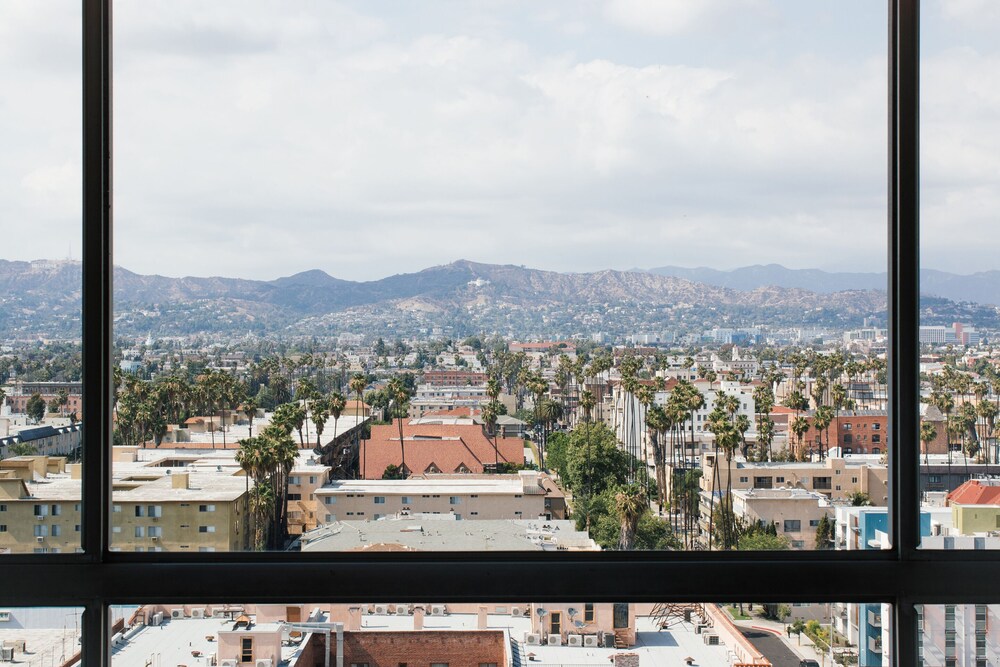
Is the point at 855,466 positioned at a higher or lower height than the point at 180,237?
lower

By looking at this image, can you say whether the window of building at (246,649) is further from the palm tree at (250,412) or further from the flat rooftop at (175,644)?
the palm tree at (250,412)

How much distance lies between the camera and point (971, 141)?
1819 mm

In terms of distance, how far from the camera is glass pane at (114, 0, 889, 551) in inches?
72.5

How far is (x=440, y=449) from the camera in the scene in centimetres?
189

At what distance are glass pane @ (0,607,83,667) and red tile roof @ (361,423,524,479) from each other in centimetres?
71

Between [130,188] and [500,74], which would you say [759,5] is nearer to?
[500,74]

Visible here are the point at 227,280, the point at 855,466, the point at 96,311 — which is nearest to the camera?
the point at 96,311

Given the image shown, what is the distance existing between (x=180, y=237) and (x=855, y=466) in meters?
1.69

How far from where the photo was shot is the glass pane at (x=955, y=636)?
1.69 meters

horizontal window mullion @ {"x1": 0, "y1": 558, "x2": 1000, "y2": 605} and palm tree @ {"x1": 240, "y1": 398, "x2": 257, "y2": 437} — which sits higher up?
palm tree @ {"x1": 240, "y1": 398, "x2": 257, "y2": 437}

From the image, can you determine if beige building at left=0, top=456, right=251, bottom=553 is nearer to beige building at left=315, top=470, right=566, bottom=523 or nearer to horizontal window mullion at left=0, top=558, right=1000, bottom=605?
horizontal window mullion at left=0, top=558, right=1000, bottom=605

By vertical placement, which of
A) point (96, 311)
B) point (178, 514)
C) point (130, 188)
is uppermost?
point (130, 188)

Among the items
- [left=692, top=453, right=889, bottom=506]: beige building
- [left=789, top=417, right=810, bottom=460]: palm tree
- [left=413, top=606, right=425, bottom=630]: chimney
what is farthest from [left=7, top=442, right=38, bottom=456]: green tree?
[left=789, top=417, right=810, bottom=460]: palm tree

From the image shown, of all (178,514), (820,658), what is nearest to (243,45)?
(178,514)
